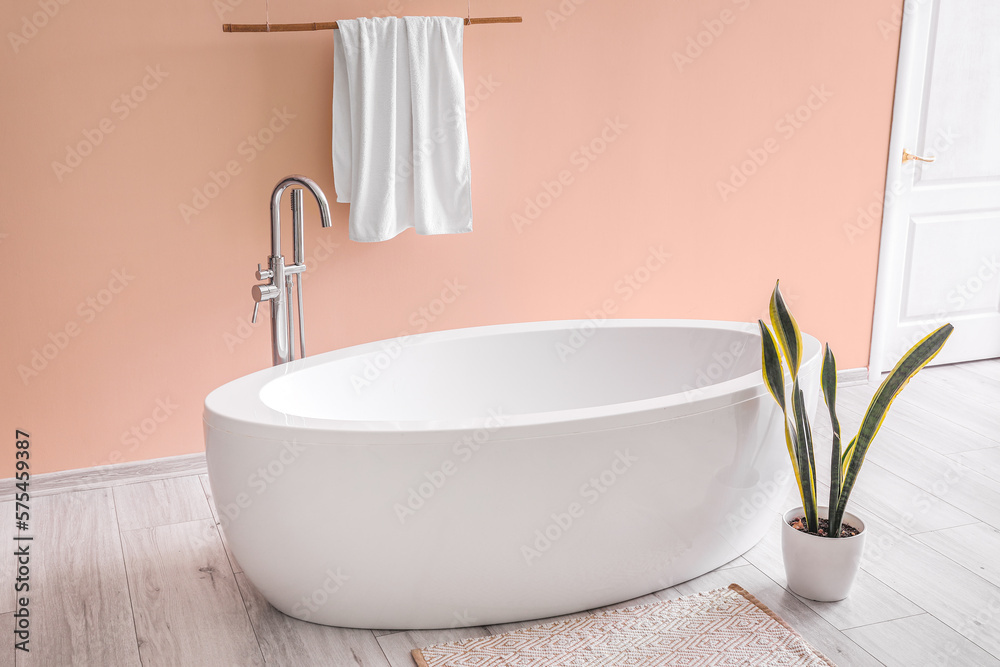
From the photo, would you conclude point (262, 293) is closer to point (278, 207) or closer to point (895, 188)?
point (278, 207)

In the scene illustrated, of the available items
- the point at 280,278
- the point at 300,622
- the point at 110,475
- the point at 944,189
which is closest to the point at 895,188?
the point at 944,189

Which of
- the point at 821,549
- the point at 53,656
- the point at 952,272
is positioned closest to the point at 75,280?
the point at 53,656

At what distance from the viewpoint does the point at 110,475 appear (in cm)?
265

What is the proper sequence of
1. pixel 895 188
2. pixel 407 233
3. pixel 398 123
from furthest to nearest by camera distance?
pixel 895 188, pixel 407 233, pixel 398 123

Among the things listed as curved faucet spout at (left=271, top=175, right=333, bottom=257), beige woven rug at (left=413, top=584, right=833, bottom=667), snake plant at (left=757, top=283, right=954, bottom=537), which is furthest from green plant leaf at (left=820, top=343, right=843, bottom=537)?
curved faucet spout at (left=271, top=175, right=333, bottom=257)

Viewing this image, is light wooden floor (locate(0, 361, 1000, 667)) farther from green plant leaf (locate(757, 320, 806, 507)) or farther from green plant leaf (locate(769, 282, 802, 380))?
green plant leaf (locate(769, 282, 802, 380))

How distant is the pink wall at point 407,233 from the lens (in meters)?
2.46

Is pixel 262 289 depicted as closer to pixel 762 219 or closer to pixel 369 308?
pixel 369 308

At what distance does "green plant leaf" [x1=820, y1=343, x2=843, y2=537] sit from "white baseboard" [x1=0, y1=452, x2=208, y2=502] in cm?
183

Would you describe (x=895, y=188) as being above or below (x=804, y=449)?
above

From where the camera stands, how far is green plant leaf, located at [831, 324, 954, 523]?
178cm

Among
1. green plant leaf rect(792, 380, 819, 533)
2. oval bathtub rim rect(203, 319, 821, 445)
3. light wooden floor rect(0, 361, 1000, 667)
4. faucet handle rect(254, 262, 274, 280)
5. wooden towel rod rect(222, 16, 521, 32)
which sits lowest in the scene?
light wooden floor rect(0, 361, 1000, 667)

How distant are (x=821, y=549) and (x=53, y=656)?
1.62 meters

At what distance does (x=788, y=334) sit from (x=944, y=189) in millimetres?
2054
